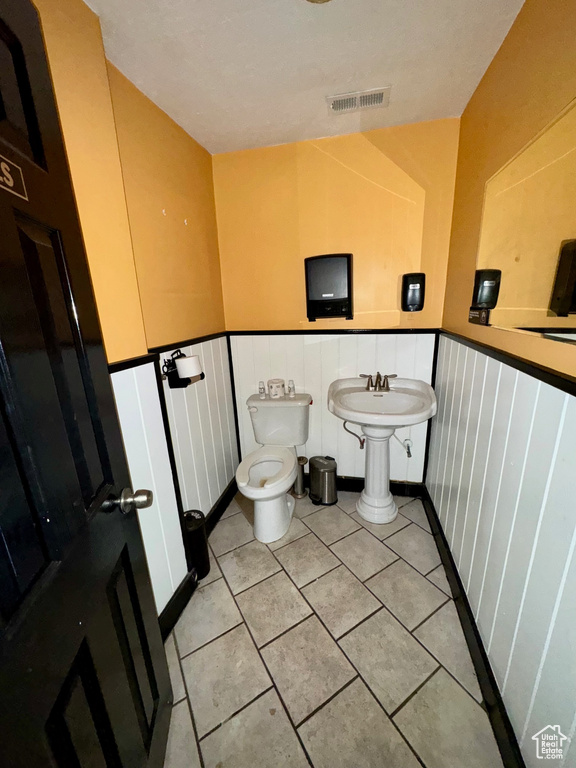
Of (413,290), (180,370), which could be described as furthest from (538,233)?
(180,370)

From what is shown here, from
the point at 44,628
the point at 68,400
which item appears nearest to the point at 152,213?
the point at 68,400

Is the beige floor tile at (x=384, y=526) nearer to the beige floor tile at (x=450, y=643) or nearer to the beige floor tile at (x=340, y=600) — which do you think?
the beige floor tile at (x=340, y=600)

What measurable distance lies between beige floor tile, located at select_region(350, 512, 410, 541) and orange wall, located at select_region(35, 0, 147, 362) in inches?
66.1

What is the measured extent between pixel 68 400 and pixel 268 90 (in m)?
1.65

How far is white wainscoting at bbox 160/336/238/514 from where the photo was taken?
1545 millimetres

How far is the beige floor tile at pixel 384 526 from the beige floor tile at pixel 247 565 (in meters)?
0.62

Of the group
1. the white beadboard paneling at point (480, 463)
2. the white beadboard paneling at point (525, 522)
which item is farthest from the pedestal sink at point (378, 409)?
the white beadboard paneling at point (525, 522)

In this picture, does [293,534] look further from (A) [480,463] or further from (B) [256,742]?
(A) [480,463]

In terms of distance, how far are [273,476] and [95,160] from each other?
1659 mm

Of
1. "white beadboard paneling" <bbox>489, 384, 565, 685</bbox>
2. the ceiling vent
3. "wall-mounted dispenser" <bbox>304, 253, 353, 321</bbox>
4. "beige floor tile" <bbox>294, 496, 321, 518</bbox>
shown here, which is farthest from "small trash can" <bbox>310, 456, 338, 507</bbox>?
the ceiling vent

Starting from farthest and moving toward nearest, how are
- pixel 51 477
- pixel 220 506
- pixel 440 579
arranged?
pixel 220 506, pixel 440 579, pixel 51 477

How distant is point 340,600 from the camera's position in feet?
4.58

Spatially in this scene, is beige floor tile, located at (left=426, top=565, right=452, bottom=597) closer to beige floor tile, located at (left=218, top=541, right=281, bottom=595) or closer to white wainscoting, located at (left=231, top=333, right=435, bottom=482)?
white wainscoting, located at (left=231, top=333, right=435, bottom=482)

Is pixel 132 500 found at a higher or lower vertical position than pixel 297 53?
lower
